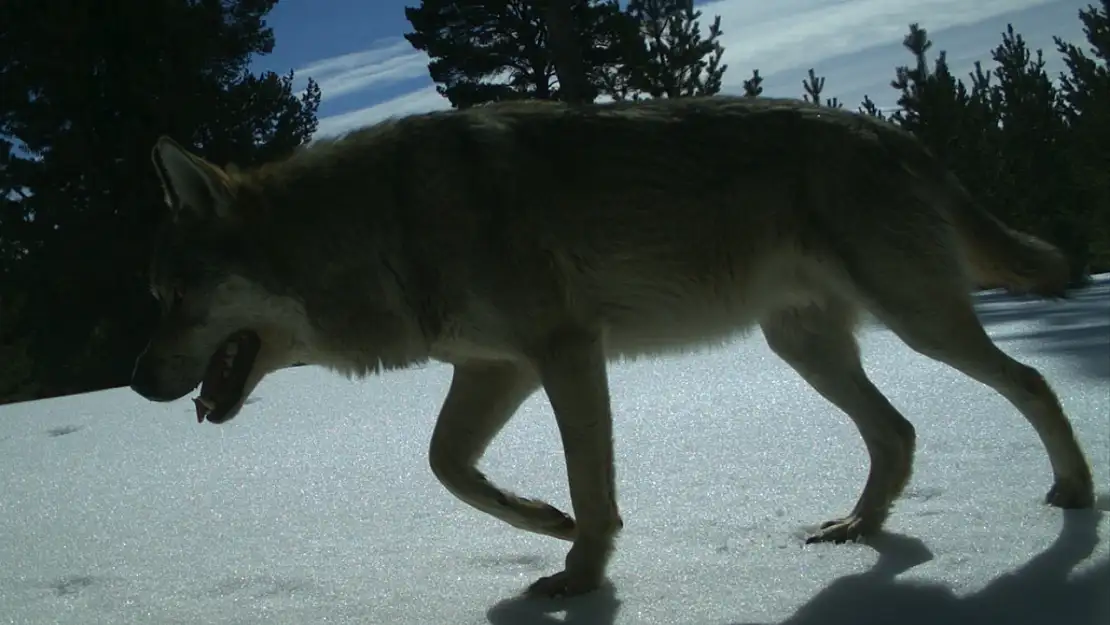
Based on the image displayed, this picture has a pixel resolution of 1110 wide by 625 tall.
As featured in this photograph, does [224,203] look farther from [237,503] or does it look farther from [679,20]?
[679,20]

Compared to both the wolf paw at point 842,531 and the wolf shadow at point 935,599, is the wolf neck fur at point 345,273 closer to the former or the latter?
the wolf shadow at point 935,599

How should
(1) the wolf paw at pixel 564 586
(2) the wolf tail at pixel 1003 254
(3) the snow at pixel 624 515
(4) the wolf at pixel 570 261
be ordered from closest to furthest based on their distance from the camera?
(3) the snow at pixel 624 515
(1) the wolf paw at pixel 564 586
(4) the wolf at pixel 570 261
(2) the wolf tail at pixel 1003 254

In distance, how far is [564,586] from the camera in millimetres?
2736

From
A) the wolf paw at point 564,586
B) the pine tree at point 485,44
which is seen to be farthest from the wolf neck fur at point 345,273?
the pine tree at point 485,44

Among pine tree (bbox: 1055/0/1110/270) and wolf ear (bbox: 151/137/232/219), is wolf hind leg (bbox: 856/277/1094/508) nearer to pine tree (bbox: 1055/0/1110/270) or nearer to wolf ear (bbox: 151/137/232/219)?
wolf ear (bbox: 151/137/232/219)

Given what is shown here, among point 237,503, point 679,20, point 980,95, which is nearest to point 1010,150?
point 980,95

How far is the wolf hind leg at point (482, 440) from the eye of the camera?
2.96 metres

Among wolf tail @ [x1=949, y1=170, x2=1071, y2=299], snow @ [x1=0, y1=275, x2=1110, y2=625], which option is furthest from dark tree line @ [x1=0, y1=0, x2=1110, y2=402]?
wolf tail @ [x1=949, y1=170, x2=1071, y2=299]

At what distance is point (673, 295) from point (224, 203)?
1388 millimetres

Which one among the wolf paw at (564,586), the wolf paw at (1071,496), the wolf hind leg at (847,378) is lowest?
the wolf paw at (1071,496)

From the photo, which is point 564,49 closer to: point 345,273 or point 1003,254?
point 1003,254

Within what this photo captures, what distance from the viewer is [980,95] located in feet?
49.9

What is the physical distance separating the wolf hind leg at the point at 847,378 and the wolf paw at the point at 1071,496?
1.44 ft

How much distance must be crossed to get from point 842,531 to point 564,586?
860mm
